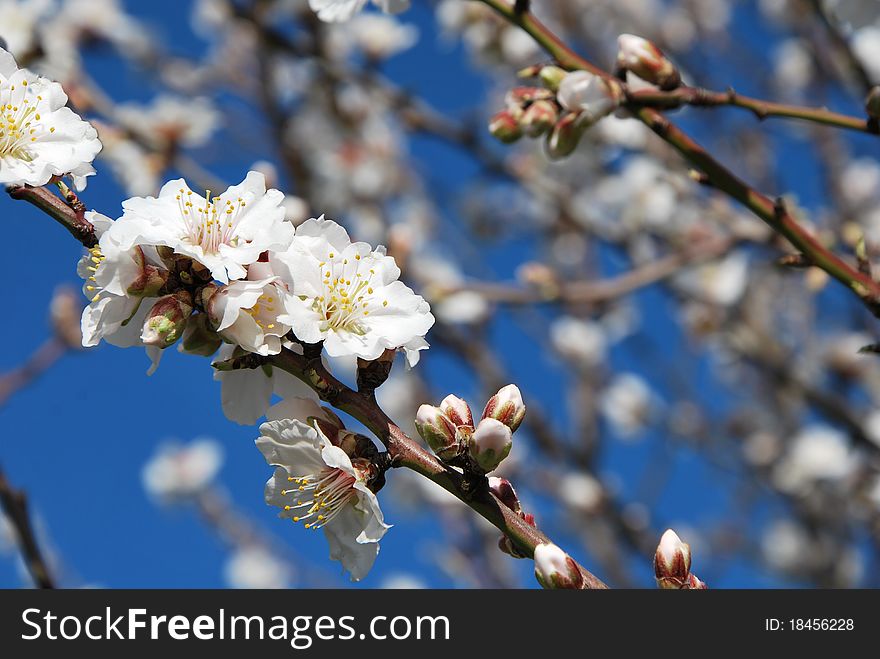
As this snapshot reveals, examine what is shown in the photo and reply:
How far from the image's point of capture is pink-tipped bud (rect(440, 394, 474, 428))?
115cm

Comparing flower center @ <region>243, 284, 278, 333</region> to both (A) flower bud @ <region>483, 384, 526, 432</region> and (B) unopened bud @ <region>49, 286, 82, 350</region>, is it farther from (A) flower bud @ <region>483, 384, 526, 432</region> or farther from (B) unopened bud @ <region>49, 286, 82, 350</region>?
(B) unopened bud @ <region>49, 286, 82, 350</region>

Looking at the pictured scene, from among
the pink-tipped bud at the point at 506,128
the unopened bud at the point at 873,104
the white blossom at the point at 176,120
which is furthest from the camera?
the white blossom at the point at 176,120

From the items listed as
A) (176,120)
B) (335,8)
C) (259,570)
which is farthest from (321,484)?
(259,570)

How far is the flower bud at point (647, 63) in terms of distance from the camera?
4.80 feet

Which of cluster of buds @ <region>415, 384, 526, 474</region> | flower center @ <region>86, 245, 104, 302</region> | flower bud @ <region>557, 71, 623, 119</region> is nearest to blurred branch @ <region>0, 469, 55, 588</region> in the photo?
flower center @ <region>86, 245, 104, 302</region>

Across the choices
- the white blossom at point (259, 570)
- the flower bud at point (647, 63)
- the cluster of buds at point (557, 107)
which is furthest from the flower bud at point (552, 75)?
the white blossom at point (259, 570)

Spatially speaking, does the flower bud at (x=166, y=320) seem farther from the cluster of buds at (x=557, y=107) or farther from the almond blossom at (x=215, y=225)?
the cluster of buds at (x=557, y=107)

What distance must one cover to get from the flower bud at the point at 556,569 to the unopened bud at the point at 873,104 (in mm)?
871

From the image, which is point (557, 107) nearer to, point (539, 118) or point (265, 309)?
point (539, 118)

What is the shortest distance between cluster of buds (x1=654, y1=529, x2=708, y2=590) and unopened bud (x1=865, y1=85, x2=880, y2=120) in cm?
76

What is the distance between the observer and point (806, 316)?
4.61 m

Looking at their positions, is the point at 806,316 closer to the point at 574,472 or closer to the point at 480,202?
the point at 574,472

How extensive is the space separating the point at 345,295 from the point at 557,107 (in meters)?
0.61
